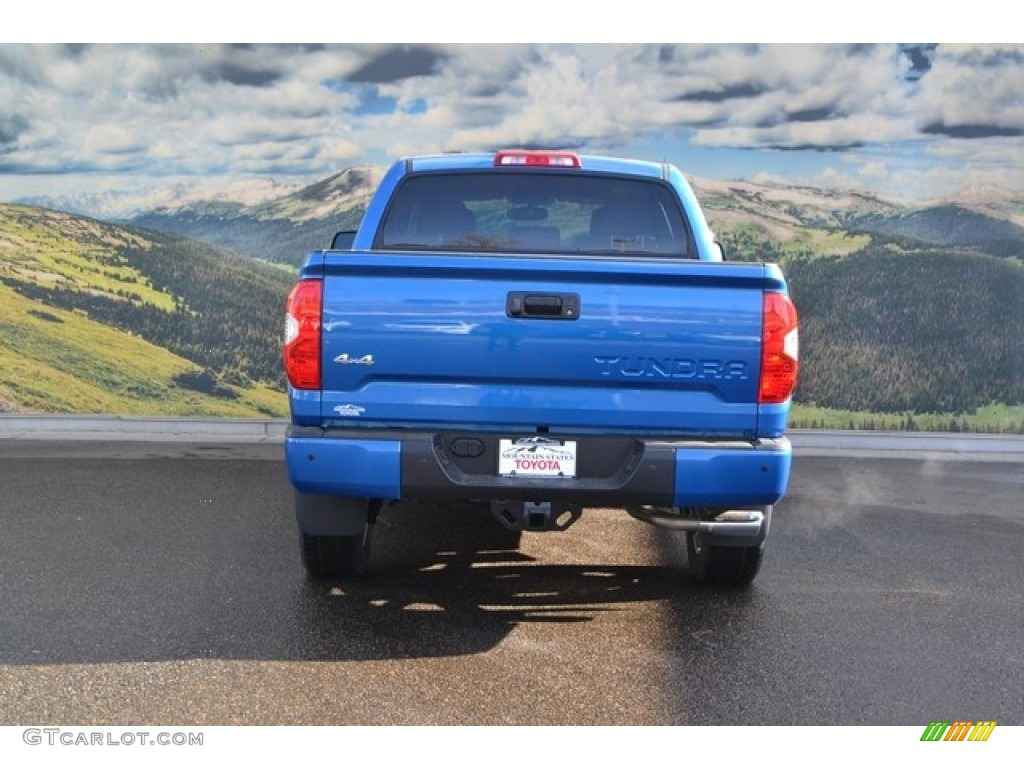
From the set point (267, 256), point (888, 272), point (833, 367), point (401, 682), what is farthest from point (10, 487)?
point (888, 272)

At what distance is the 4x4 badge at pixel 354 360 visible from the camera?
3.97 m

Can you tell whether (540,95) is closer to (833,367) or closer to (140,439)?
(833,367)

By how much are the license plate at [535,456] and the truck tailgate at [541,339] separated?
0.10 metres

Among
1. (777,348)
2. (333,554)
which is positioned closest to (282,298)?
(333,554)

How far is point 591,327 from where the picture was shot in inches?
156

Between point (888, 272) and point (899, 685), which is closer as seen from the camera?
point (899, 685)

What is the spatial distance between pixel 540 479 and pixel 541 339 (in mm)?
556

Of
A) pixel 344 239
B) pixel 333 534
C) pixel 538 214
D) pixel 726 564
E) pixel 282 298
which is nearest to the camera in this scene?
pixel 333 534

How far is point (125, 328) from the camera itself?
9.38 m

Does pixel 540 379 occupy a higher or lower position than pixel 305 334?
lower

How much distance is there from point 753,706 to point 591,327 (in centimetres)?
150

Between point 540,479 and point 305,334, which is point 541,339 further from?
point 305,334
